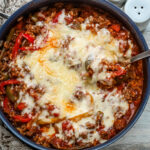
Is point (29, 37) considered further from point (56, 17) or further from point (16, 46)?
point (56, 17)

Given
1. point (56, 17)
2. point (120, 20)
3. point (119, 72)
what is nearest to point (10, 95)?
point (56, 17)

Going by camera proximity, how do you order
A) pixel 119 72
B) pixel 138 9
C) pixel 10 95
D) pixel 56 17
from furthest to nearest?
1. pixel 138 9
2. pixel 56 17
3. pixel 10 95
4. pixel 119 72

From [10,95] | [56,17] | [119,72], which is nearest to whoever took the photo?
[119,72]

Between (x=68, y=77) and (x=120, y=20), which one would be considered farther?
(x=120, y=20)

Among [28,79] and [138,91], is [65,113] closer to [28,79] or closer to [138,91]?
[28,79]

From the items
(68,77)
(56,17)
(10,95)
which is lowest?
(10,95)

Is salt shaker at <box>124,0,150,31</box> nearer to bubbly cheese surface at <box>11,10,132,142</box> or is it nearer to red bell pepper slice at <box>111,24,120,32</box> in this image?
red bell pepper slice at <box>111,24,120,32</box>

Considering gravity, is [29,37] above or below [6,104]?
above

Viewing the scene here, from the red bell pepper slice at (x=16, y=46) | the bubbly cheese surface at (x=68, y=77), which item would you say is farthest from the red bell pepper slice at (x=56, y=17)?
the red bell pepper slice at (x=16, y=46)
